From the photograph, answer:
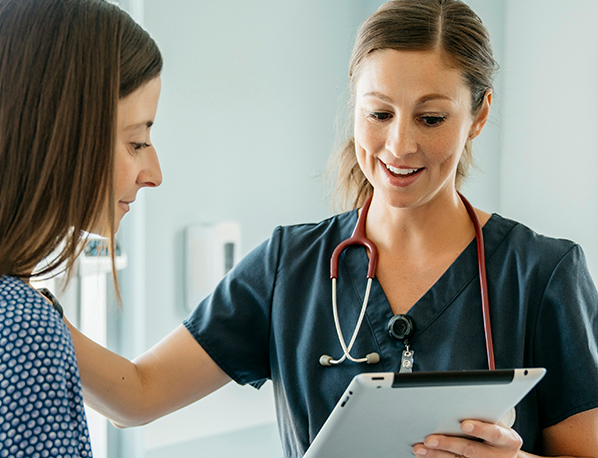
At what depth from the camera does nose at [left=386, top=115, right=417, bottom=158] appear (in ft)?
3.34

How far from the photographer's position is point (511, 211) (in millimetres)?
2025

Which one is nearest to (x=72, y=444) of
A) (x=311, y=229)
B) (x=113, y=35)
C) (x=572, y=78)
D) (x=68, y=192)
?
(x=68, y=192)

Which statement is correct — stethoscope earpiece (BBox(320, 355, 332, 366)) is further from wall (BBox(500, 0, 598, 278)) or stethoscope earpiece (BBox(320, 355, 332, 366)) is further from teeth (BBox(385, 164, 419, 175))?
wall (BBox(500, 0, 598, 278))

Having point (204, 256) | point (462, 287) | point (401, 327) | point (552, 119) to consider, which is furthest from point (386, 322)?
point (552, 119)

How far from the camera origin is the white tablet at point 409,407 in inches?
28.7

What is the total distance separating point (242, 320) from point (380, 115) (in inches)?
17.9

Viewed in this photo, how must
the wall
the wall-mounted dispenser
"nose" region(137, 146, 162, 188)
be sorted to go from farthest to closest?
the wall-mounted dispenser < the wall < "nose" region(137, 146, 162, 188)

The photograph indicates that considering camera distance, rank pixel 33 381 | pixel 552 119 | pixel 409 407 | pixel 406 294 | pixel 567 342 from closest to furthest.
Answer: pixel 33 381, pixel 409 407, pixel 567 342, pixel 406 294, pixel 552 119

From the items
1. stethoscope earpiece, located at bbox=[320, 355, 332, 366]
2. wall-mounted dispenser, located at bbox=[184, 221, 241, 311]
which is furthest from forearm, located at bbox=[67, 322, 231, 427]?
wall-mounted dispenser, located at bbox=[184, 221, 241, 311]

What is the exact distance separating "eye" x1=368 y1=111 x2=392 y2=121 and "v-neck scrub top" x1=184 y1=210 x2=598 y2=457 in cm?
24

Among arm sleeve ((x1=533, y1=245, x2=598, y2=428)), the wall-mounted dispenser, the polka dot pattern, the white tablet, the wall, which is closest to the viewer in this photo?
the polka dot pattern

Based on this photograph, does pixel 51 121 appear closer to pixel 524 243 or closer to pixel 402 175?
pixel 402 175

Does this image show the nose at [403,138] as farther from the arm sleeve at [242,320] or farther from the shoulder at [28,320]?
the shoulder at [28,320]

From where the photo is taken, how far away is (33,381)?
0.59 metres
